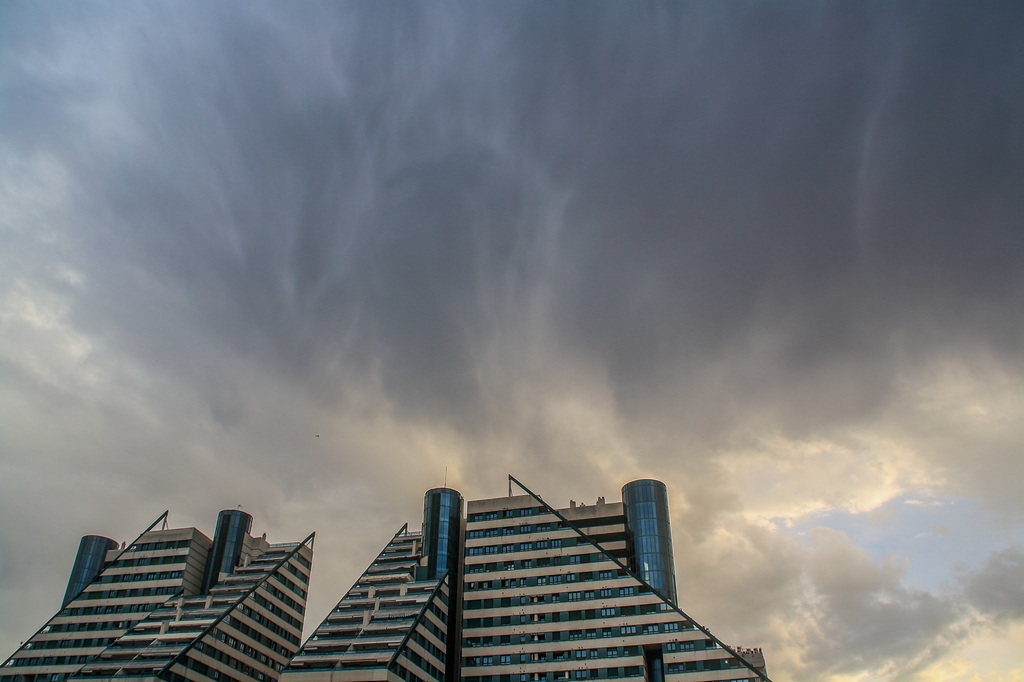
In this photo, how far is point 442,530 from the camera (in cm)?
14712

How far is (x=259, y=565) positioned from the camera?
159500mm

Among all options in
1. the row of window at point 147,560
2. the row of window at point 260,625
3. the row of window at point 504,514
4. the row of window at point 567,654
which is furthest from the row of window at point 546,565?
the row of window at point 147,560

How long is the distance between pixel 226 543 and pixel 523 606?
7387 centimetres

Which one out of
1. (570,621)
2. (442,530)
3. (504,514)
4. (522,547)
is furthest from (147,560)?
(570,621)

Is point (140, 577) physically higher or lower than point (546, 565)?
higher

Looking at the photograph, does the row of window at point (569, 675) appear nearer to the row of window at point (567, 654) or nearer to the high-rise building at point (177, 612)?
the row of window at point (567, 654)

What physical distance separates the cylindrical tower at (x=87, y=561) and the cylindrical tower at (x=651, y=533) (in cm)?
12436

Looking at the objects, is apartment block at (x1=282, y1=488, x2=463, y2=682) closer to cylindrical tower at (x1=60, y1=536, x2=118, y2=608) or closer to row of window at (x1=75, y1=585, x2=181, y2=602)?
row of window at (x1=75, y1=585, x2=181, y2=602)

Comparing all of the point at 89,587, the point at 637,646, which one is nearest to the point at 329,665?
the point at 637,646

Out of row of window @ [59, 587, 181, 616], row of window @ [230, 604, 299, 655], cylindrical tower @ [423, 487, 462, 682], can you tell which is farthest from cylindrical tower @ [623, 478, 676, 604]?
row of window @ [59, 587, 181, 616]

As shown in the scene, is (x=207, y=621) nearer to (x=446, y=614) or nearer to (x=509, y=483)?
(x=446, y=614)

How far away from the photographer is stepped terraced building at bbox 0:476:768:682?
116 meters

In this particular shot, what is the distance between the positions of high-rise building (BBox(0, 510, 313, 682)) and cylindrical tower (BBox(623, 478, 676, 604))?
231ft

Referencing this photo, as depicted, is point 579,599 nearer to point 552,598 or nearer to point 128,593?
point 552,598
